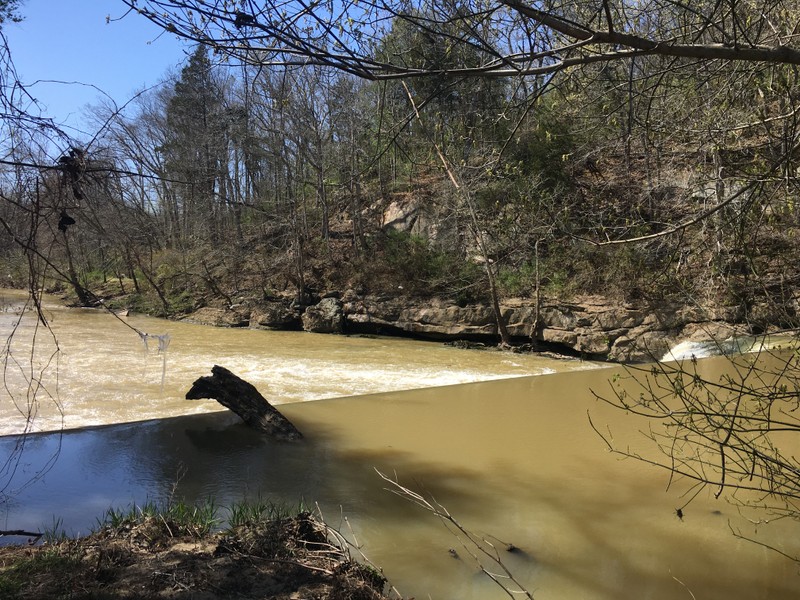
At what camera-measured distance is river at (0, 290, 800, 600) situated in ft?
13.6

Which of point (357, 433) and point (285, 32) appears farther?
point (357, 433)

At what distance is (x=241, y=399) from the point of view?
24.3 ft

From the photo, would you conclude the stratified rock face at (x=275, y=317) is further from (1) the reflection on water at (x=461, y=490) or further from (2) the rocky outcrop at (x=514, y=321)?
(1) the reflection on water at (x=461, y=490)

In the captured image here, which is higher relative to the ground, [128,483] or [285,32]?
[285,32]

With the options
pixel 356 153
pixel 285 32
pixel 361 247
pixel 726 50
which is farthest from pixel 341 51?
pixel 361 247

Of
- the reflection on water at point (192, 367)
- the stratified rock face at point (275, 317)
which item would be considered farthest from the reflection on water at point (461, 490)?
the stratified rock face at point (275, 317)

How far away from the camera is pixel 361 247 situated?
24.7 m

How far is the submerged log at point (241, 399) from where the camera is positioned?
24.1 ft

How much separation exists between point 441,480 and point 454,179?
968cm

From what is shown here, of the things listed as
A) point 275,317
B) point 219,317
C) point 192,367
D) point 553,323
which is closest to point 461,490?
point 192,367

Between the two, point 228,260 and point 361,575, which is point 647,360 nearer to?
point 361,575

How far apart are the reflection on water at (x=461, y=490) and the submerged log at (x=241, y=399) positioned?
21cm

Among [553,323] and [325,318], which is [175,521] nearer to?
[553,323]

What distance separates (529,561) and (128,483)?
394 cm
